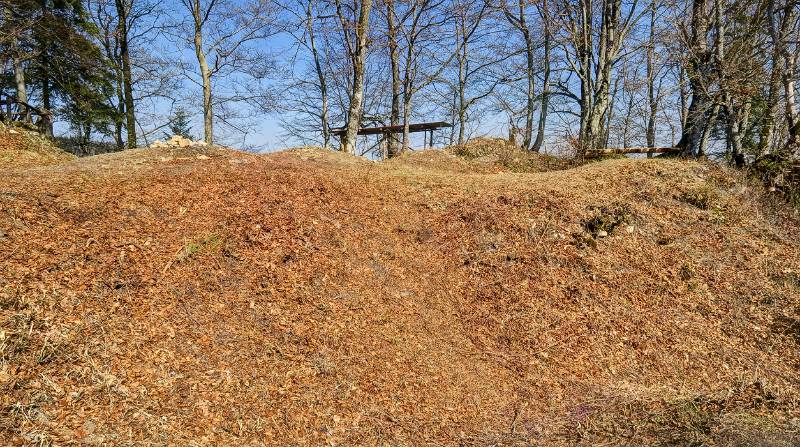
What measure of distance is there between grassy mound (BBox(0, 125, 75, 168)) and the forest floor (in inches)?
58.3

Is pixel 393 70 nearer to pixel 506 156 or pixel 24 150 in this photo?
pixel 506 156

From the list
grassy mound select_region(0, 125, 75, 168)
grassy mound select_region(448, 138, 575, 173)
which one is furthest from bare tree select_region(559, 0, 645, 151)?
grassy mound select_region(0, 125, 75, 168)

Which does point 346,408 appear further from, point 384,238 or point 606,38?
point 606,38

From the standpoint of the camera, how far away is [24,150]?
7.79 m

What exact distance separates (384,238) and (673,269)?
3761 millimetres

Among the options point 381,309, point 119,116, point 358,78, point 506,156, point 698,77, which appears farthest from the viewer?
point 119,116

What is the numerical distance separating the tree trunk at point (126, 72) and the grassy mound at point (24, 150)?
6.72m

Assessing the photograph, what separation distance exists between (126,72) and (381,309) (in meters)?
15.8

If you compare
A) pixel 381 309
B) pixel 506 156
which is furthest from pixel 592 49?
pixel 381 309

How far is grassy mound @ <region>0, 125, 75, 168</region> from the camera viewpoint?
7047 millimetres

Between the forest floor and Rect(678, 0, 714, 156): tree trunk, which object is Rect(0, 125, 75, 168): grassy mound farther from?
Rect(678, 0, 714, 156): tree trunk

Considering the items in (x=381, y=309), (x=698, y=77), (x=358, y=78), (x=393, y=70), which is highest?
(x=393, y=70)

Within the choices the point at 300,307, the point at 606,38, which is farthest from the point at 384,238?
the point at 606,38

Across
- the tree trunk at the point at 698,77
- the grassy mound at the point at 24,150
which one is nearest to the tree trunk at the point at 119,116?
the grassy mound at the point at 24,150
